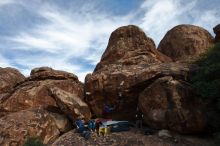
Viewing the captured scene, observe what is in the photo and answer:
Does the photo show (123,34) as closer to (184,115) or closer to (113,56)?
(113,56)

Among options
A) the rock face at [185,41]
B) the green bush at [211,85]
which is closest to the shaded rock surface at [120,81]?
the green bush at [211,85]

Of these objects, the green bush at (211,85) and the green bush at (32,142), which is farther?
the green bush at (32,142)

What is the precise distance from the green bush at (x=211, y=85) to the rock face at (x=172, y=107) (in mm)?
554

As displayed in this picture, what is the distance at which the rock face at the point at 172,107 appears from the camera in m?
20.0

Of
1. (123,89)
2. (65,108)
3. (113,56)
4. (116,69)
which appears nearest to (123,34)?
(113,56)

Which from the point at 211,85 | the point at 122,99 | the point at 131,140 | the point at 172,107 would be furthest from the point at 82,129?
the point at 211,85

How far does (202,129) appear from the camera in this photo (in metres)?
20.3

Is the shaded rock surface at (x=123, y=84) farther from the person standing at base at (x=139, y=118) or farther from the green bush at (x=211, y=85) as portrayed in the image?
the green bush at (x=211, y=85)

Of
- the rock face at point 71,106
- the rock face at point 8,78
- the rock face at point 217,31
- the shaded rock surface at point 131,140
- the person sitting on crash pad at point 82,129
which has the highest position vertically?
the rock face at point 217,31

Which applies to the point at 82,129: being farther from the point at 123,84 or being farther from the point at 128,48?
the point at 128,48

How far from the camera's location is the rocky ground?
20.1m

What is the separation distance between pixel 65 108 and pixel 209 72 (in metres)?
9.54

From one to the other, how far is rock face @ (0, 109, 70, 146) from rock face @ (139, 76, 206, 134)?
617 centimetres

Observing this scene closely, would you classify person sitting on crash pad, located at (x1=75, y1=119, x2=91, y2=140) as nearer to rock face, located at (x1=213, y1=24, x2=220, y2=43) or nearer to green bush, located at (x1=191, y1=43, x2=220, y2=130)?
green bush, located at (x1=191, y1=43, x2=220, y2=130)
